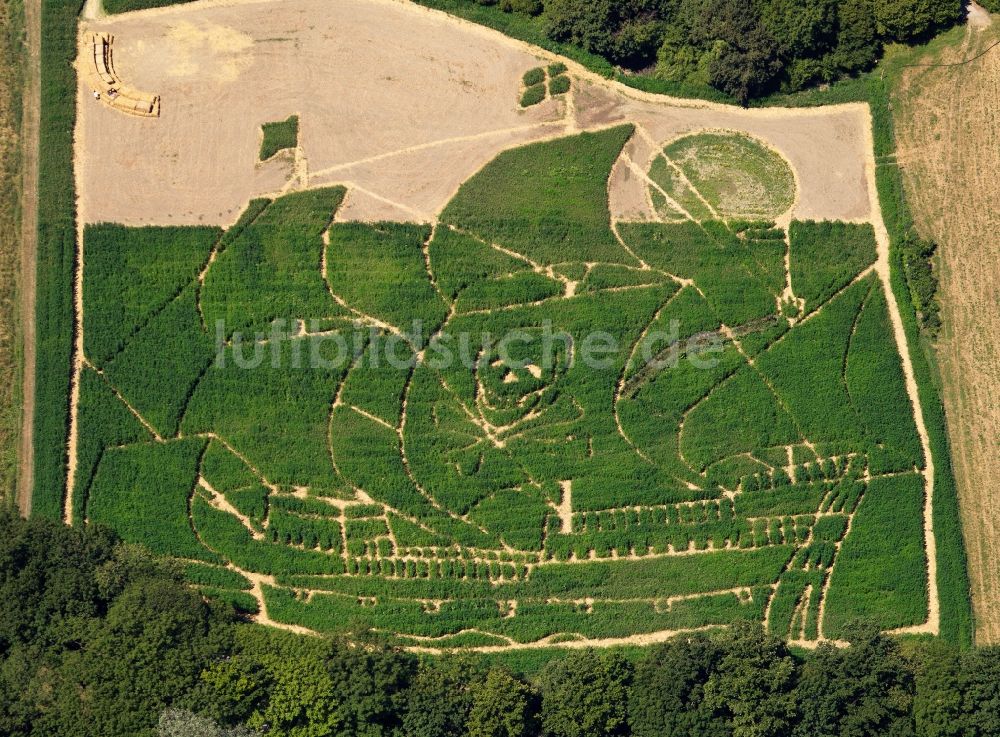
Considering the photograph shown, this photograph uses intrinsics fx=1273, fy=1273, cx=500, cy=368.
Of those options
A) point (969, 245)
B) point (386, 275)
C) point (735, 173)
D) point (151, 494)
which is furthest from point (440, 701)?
point (969, 245)

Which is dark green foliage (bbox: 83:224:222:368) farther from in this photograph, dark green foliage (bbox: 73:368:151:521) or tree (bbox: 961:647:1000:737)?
tree (bbox: 961:647:1000:737)

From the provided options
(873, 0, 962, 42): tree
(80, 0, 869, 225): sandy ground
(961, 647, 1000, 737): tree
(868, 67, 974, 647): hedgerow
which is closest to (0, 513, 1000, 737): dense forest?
(961, 647, 1000, 737): tree

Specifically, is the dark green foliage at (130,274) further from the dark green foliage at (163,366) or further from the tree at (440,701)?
the tree at (440,701)

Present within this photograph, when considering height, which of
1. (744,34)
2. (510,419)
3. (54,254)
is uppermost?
(744,34)

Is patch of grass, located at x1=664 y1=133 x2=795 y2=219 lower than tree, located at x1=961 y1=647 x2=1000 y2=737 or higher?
higher

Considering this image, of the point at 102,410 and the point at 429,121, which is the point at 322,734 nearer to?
the point at 102,410

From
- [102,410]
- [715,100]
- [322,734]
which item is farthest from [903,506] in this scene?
[102,410]

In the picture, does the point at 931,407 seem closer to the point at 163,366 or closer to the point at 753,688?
the point at 753,688
